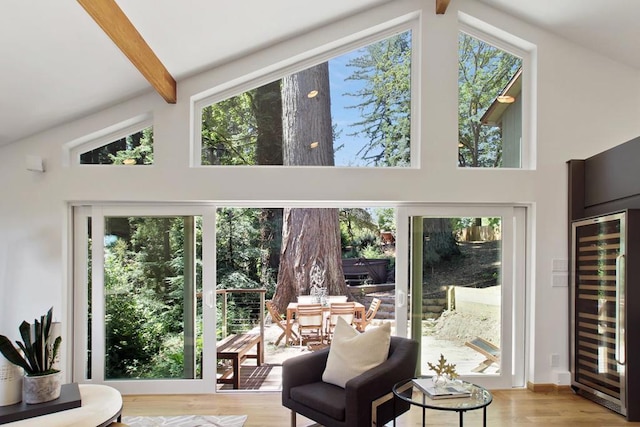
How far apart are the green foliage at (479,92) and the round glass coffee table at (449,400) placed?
235cm

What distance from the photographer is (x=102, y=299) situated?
4531mm

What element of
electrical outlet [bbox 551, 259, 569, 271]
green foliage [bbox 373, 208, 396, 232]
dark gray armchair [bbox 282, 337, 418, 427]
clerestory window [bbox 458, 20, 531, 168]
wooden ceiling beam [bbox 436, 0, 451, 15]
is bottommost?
dark gray armchair [bbox 282, 337, 418, 427]

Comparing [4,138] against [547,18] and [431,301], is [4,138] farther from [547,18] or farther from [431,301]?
[547,18]

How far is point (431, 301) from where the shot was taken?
466 centimetres

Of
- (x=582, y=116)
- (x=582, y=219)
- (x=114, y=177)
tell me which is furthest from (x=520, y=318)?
(x=114, y=177)

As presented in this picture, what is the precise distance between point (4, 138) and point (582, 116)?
Answer: 545cm

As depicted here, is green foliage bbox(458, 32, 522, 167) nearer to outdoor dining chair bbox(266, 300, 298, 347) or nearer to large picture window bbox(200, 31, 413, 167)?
large picture window bbox(200, 31, 413, 167)

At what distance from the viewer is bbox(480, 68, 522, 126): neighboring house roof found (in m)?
4.73

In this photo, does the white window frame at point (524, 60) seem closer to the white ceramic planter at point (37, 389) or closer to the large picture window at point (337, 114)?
the large picture window at point (337, 114)

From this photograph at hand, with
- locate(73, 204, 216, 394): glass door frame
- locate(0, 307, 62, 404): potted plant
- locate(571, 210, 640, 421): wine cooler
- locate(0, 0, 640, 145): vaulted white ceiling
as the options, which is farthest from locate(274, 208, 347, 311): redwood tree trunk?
locate(0, 307, 62, 404): potted plant

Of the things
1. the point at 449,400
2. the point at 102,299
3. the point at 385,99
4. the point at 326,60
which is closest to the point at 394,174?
the point at 385,99

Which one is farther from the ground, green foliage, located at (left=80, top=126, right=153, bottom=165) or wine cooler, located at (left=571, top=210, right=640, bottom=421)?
green foliage, located at (left=80, top=126, right=153, bottom=165)

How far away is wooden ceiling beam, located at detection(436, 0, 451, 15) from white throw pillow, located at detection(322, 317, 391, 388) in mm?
3019

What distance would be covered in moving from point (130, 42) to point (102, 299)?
245 cm
